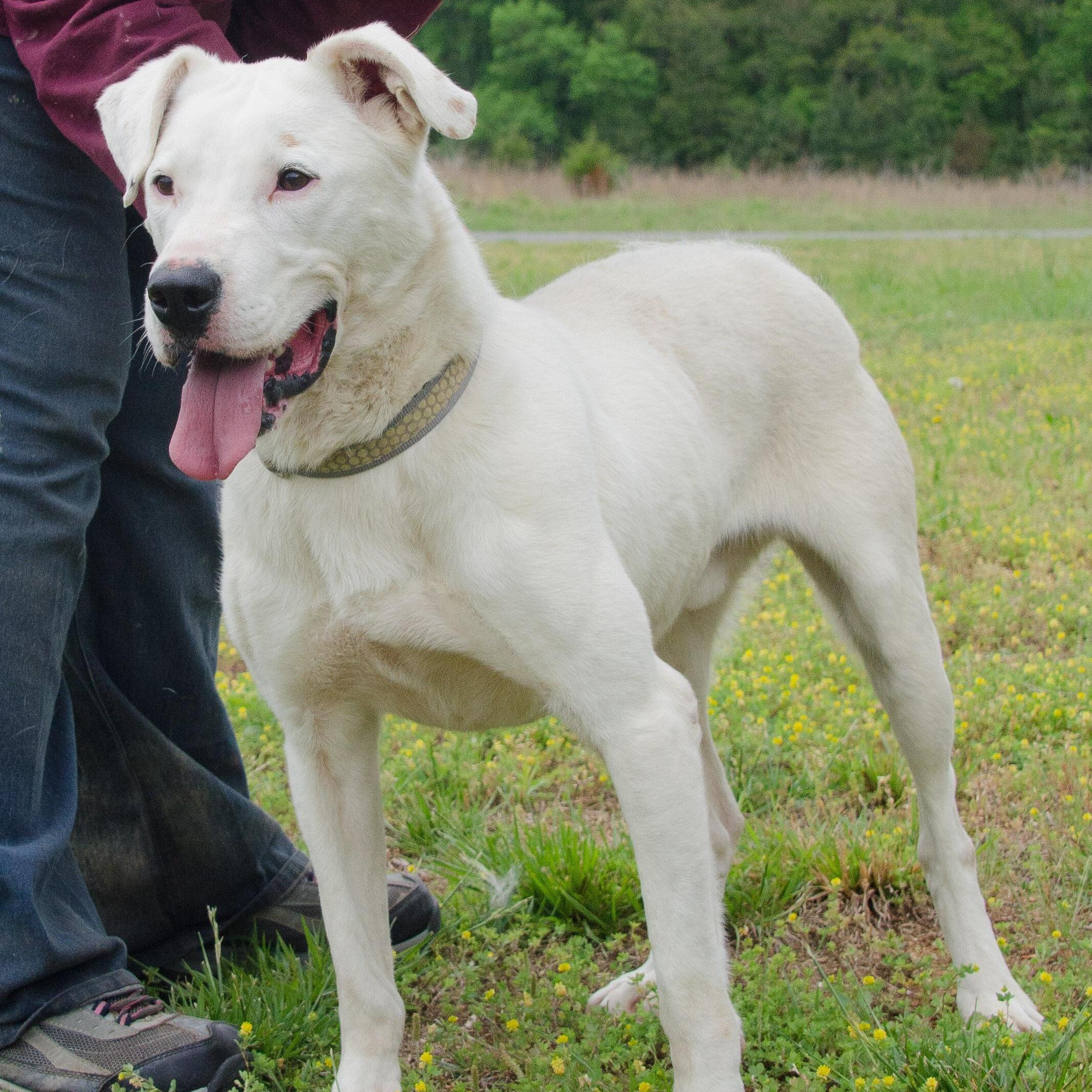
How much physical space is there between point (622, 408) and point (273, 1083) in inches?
60.7

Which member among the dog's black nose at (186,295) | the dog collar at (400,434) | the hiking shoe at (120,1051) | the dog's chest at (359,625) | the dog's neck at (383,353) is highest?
the dog's black nose at (186,295)

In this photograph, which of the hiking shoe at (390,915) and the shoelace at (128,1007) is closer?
the shoelace at (128,1007)

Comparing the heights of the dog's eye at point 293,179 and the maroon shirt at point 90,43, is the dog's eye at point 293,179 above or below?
below

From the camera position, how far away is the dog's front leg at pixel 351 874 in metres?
2.65

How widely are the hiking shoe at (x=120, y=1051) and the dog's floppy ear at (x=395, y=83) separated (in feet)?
5.62

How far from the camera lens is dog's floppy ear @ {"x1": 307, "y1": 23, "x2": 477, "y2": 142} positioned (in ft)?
7.49

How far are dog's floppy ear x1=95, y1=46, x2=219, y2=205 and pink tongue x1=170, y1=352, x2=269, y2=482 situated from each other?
1.12ft

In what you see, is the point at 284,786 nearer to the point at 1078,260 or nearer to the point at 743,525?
the point at 743,525

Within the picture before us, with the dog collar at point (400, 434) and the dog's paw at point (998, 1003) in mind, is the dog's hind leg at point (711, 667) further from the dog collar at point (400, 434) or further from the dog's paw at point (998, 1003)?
the dog collar at point (400, 434)

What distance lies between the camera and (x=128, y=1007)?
262cm

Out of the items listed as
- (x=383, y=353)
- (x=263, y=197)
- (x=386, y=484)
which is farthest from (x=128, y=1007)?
(x=263, y=197)

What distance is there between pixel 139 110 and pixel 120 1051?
5.50 ft

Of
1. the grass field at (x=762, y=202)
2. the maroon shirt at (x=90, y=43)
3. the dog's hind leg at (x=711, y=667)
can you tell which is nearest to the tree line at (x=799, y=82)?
the grass field at (x=762, y=202)

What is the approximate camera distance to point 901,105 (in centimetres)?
4041
